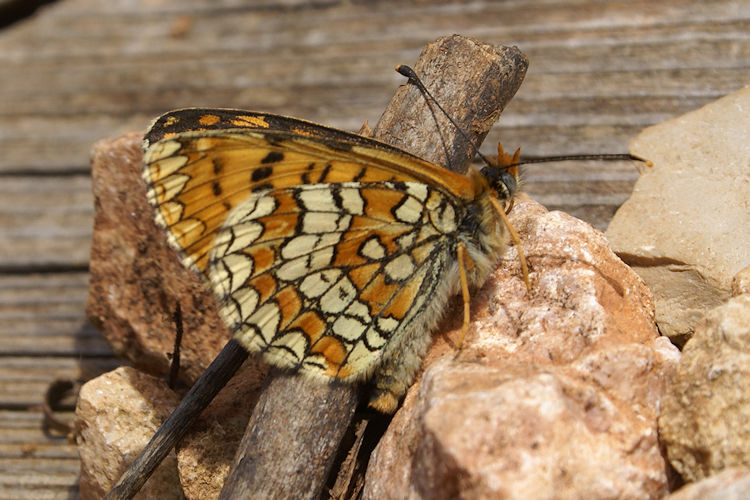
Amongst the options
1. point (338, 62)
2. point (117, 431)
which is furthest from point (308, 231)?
point (338, 62)

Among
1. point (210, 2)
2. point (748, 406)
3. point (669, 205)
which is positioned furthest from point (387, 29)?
point (748, 406)

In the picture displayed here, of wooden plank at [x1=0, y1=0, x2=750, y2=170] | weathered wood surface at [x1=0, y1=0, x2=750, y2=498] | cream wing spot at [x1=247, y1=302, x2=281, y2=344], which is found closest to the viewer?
cream wing spot at [x1=247, y1=302, x2=281, y2=344]

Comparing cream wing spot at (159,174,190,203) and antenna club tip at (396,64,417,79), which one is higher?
antenna club tip at (396,64,417,79)

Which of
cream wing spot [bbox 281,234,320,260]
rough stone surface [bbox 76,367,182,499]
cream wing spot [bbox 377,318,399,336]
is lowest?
rough stone surface [bbox 76,367,182,499]

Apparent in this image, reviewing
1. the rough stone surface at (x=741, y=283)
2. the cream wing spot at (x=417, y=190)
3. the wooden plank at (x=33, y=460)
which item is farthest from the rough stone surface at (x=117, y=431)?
the rough stone surface at (x=741, y=283)

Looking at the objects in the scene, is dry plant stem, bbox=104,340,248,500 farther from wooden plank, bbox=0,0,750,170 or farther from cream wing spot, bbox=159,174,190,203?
wooden plank, bbox=0,0,750,170

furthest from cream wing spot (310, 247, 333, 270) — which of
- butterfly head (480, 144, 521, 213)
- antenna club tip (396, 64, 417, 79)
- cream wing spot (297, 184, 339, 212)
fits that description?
antenna club tip (396, 64, 417, 79)
